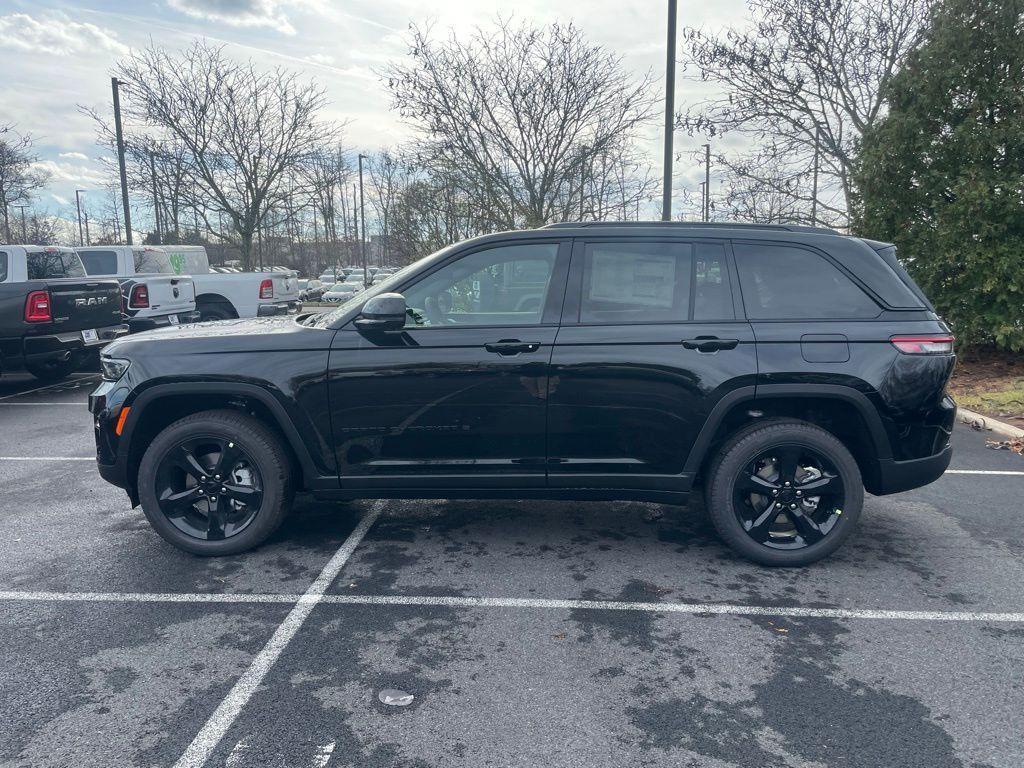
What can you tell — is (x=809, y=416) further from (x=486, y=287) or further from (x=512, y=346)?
(x=486, y=287)

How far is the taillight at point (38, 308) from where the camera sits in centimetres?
896

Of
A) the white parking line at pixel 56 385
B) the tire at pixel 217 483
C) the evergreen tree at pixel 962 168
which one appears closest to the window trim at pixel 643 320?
the tire at pixel 217 483

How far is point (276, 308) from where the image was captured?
1452 cm

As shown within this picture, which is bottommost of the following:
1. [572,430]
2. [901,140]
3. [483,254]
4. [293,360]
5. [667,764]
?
[667,764]

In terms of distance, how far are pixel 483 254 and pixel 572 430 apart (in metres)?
1.09

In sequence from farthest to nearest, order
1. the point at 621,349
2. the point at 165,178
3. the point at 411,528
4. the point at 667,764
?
the point at 165,178, the point at 411,528, the point at 621,349, the point at 667,764

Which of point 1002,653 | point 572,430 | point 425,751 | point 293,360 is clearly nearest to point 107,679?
point 425,751

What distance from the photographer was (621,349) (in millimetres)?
3975

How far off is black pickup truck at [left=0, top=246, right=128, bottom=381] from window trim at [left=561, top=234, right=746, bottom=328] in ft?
25.5

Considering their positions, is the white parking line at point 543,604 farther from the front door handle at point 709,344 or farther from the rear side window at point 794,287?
the rear side window at point 794,287

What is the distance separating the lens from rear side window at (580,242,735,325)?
13.3 ft

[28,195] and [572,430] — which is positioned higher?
[28,195]

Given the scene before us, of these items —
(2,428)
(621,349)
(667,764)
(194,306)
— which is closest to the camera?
(667,764)

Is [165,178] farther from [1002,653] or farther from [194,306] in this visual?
[1002,653]
